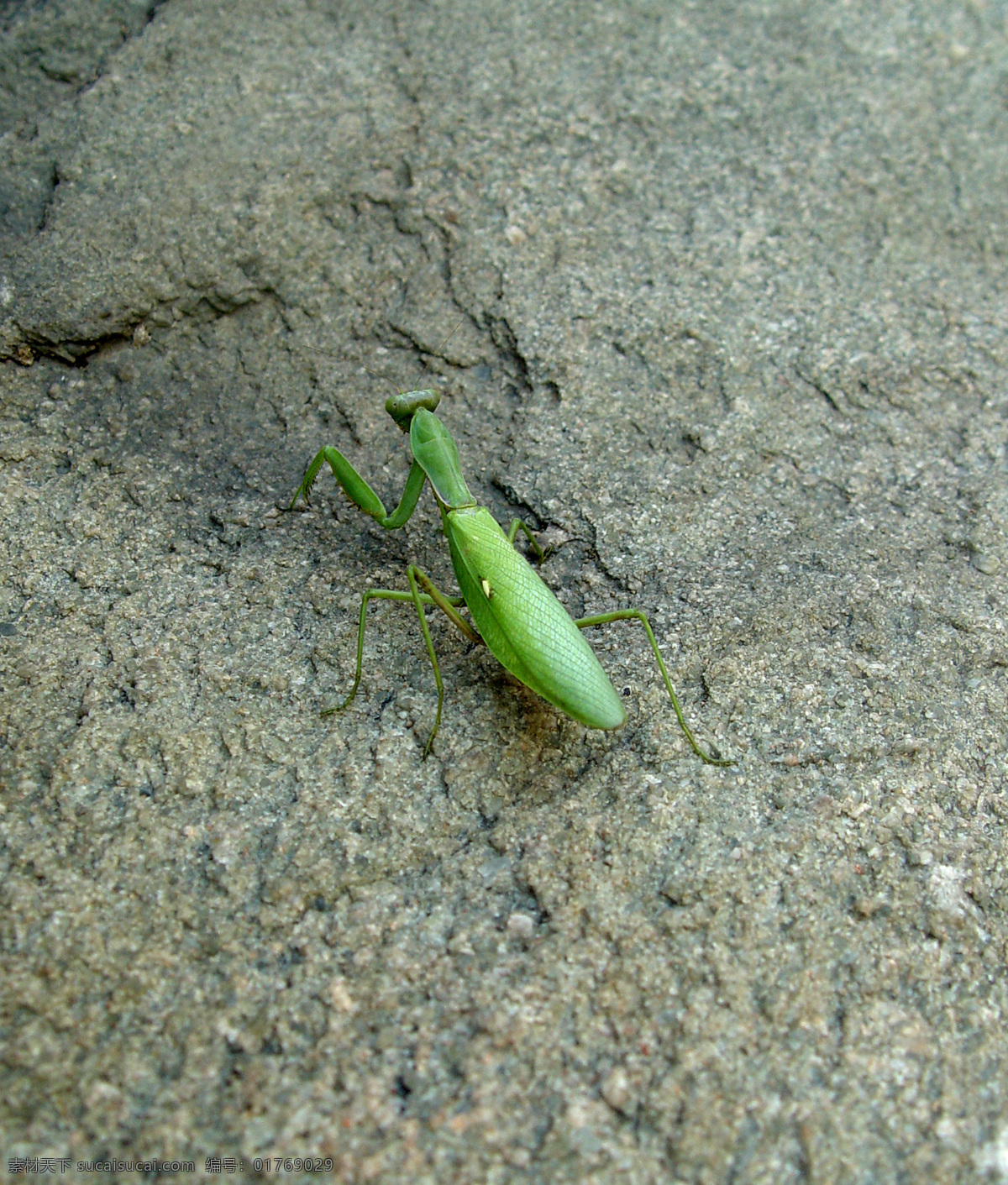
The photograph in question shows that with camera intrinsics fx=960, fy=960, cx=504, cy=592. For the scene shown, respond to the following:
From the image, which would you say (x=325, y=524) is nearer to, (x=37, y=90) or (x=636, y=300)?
(x=636, y=300)

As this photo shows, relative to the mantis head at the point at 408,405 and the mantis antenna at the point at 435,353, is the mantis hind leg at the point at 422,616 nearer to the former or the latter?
the mantis head at the point at 408,405

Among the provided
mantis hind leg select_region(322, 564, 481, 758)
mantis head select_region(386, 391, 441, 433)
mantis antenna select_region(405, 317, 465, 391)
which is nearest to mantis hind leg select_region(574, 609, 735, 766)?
mantis hind leg select_region(322, 564, 481, 758)

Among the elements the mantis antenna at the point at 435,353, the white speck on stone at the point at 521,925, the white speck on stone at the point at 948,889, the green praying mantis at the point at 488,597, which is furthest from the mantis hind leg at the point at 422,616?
the white speck on stone at the point at 948,889

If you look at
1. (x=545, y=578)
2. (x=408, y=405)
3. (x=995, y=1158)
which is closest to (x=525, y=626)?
(x=545, y=578)

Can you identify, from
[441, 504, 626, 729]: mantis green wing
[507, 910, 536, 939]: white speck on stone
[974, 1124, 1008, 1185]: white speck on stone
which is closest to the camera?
[974, 1124, 1008, 1185]: white speck on stone

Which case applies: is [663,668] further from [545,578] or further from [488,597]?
[545,578]

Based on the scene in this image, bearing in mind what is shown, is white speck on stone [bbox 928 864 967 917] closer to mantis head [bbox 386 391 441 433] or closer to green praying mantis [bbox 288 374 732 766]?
green praying mantis [bbox 288 374 732 766]

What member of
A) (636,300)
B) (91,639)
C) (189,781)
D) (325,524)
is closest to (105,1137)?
(189,781)
